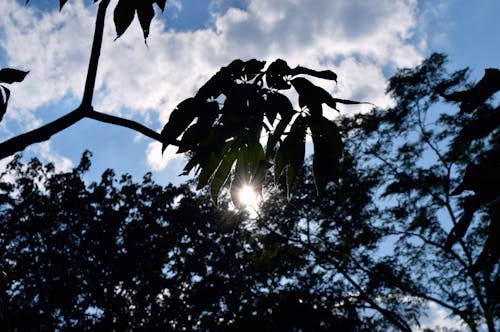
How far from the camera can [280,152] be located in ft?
4.03

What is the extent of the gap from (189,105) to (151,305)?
1857cm

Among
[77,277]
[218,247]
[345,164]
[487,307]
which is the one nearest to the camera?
[487,307]

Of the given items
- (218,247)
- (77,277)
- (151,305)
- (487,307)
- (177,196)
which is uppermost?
(177,196)

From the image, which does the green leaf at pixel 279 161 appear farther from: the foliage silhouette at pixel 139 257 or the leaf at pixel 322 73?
the foliage silhouette at pixel 139 257

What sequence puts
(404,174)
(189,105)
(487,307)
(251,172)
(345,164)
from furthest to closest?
1. (404,174)
2. (345,164)
3. (487,307)
4. (251,172)
5. (189,105)

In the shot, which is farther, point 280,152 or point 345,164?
point 345,164

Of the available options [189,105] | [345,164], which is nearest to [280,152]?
[189,105]

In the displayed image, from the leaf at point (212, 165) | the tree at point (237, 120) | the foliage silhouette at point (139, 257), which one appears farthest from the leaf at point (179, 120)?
the foliage silhouette at point (139, 257)

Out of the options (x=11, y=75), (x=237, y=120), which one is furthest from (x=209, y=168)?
(x=11, y=75)

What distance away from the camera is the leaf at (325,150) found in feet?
3.70

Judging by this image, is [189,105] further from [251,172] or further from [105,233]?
[105,233]

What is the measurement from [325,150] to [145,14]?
648 mm

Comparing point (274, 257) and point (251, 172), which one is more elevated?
point (274, 257)

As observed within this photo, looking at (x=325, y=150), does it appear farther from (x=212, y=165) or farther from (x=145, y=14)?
(x=145, y=14)
